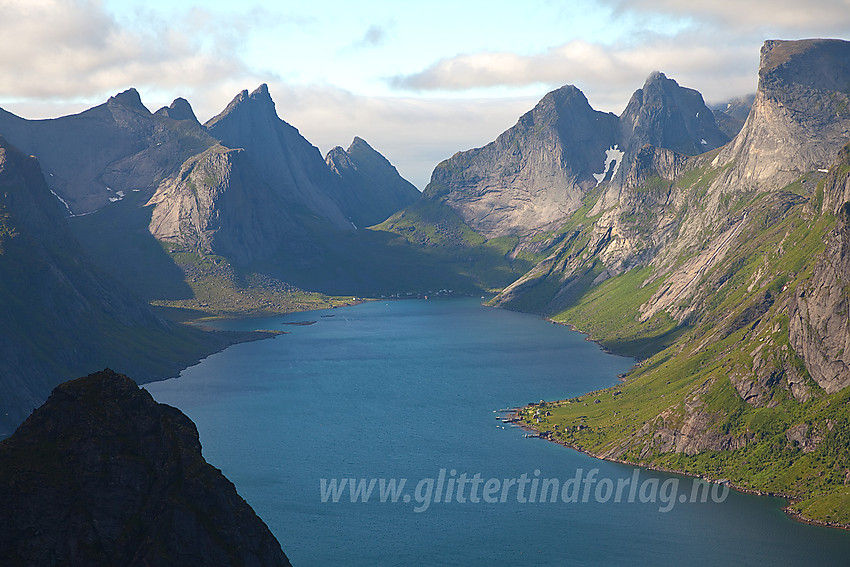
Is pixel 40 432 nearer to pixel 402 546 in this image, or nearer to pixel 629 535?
pixel 402 546

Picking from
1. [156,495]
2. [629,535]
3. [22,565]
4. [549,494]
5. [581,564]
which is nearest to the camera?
[22,565]

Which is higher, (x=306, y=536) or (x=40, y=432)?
(x=40, y=432)

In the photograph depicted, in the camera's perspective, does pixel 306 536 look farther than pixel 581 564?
Yes

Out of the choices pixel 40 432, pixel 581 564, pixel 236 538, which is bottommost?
pixel 581 564

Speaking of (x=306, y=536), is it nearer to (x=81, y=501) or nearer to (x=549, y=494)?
(x=549, y=494)

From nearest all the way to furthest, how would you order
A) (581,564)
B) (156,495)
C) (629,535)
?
(156,495), (581,564), (629,535)

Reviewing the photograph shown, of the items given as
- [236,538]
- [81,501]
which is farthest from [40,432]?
[236,538]

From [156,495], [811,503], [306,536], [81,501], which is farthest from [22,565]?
[811,503]
